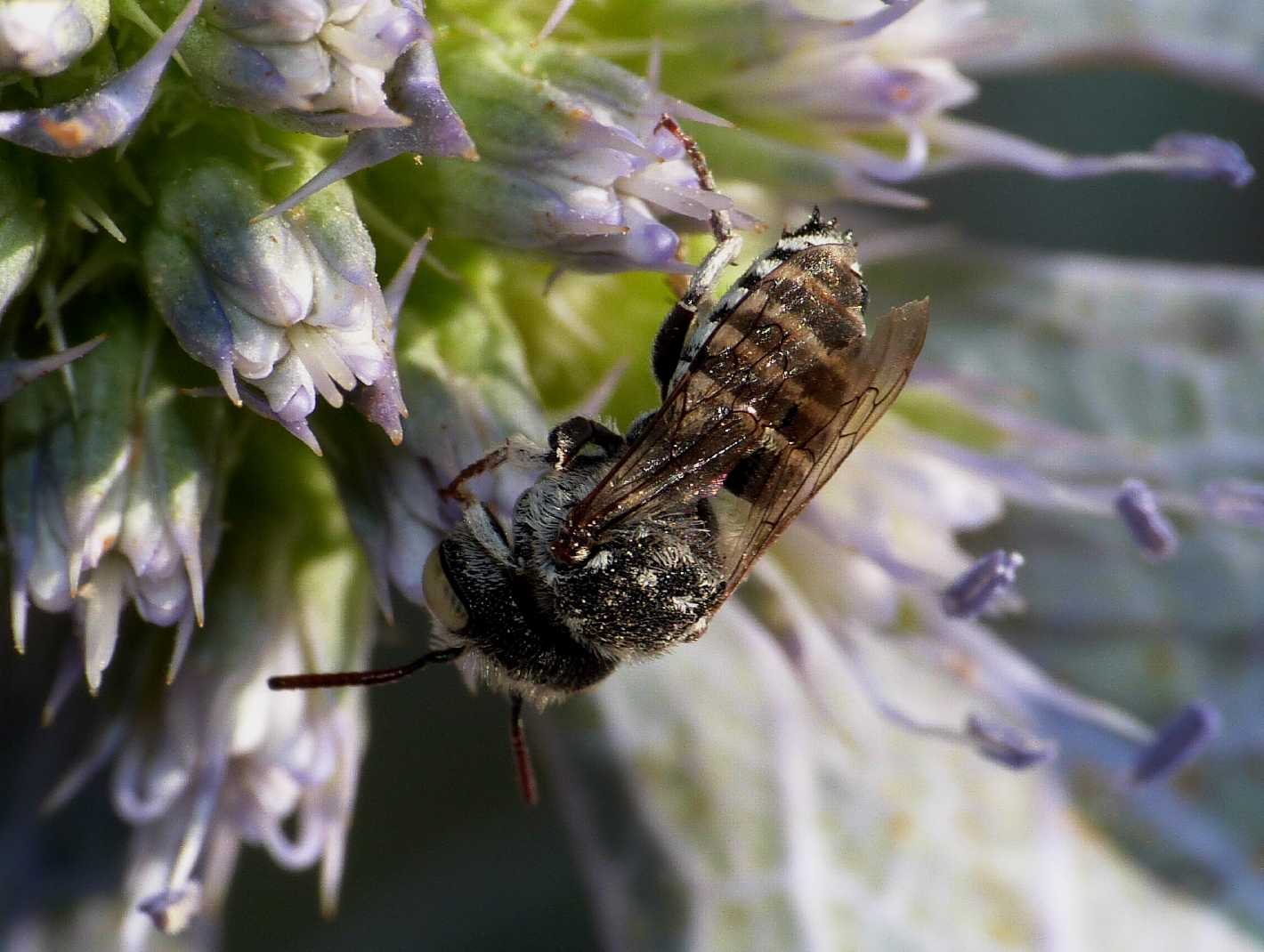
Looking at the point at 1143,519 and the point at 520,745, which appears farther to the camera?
the point at 1143,519

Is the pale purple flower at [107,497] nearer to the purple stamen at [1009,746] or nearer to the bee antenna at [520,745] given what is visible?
the bee antenna at [520,745]

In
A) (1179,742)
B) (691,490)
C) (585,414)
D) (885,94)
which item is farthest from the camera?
(1179,742)

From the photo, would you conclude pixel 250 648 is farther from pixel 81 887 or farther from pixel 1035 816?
pixel 1035 816

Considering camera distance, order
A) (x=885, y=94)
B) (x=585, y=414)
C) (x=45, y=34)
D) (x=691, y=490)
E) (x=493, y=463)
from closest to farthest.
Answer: (x=45, y=34) < (x=691, y=490) < (x=493, y=463) < (x=585, y=414) < (x=885, y=94)

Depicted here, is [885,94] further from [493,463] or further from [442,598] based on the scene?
[442,598]

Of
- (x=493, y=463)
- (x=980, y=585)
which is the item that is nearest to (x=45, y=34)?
(x=493, y=463)

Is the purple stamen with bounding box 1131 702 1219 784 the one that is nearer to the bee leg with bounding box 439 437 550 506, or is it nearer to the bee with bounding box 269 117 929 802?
the bee with bounding box 269 117 929 802

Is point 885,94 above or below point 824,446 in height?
above
